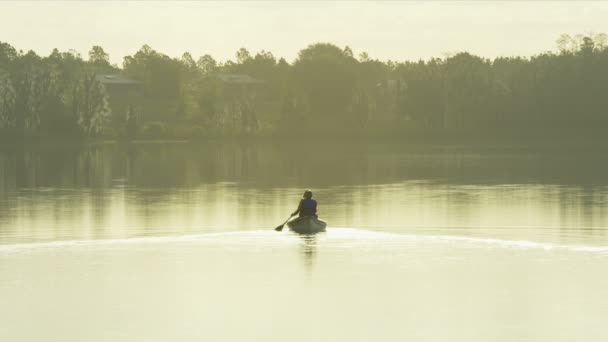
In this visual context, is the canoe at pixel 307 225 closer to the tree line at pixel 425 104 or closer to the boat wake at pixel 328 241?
the boat wake at pixel 328 241

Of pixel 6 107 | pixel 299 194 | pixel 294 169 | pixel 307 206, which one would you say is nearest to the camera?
pixel 307 206

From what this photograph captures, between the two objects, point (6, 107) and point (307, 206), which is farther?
point (6, 107)

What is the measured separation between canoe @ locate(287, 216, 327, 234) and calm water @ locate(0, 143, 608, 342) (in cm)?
51

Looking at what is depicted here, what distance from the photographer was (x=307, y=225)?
43.4 m

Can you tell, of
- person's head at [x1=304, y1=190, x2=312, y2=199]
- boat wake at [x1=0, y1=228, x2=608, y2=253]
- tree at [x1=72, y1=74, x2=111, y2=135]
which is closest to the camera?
boat wake at [x1=0, y1=228, x2=608, y2=253]

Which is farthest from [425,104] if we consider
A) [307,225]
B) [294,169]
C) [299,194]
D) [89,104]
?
[307,225]

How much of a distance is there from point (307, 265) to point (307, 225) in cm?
805

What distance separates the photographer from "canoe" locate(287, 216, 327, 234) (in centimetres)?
4328

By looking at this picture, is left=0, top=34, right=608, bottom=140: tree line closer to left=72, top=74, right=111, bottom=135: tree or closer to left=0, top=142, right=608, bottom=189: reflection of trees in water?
left=72, top=74, right=111, bottom=135: tree

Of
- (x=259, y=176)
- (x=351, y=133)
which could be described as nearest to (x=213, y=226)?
(x=259, y=176)

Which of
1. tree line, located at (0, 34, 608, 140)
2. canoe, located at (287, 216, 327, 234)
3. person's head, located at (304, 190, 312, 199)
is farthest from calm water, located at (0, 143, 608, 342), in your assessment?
tree line, located at (0, 34, 608, 140)

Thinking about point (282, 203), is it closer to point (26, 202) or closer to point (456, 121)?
point (26, 202)

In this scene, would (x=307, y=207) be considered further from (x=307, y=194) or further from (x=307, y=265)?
(x=307, y=265)

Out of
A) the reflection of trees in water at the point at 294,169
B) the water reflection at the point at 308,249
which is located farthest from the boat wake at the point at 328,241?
the reflection of trees in water at the point at 294,169
